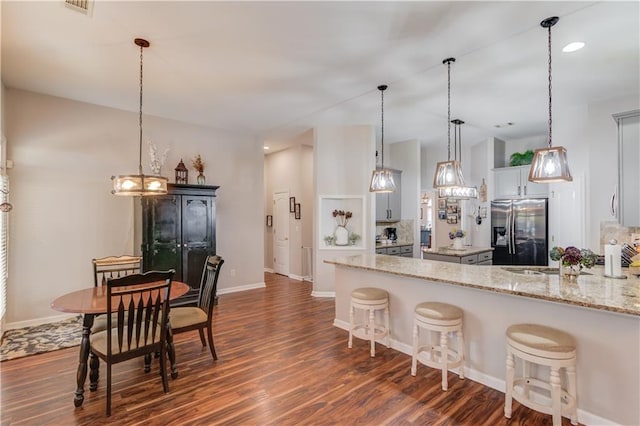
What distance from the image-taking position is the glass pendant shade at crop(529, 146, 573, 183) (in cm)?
255

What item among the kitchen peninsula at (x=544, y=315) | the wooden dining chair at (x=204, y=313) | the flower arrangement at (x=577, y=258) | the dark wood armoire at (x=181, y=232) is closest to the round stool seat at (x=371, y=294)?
the kitchen peninsula at (x=544, y=315)

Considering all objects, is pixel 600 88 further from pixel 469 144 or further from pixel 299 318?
pixel 299 318

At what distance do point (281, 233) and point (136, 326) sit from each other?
5.38 meters

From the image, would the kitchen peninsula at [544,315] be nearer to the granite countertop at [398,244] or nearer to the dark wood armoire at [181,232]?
the granite countertop at [398,244]

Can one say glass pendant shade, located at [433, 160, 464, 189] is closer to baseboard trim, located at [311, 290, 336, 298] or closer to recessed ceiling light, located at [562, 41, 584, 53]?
recessed ceiling light, located at [562, 41, 584, 53]

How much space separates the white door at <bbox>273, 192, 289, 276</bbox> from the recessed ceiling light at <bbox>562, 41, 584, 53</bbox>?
568 cm

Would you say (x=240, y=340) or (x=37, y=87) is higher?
(x=37, y=87)

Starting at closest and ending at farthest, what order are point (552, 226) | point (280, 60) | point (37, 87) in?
point (280, 60) < point (37, 87) < point (552, 226)

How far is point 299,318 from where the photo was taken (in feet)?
14.8

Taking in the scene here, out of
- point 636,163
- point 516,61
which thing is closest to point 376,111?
point 516,61

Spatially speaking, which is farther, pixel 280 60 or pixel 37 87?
pixel 37 87

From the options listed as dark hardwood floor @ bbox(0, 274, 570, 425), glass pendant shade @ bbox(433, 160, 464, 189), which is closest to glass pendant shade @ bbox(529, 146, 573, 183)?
glass pendant shade @ bbox(433, 160, 464, 189)

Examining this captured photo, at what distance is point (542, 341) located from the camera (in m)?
2.14

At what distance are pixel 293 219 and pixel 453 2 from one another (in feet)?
18.4
